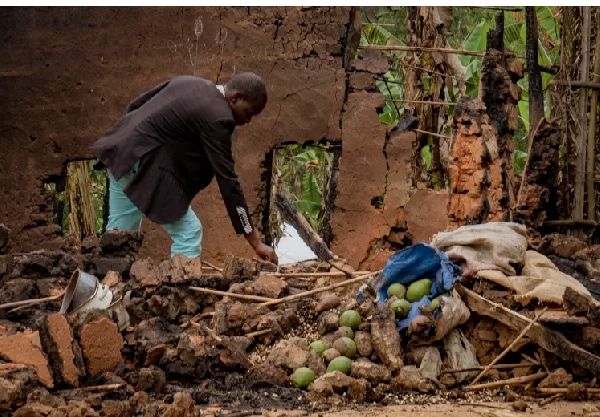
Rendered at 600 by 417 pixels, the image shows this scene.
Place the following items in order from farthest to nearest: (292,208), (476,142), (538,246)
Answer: (292,208) < (476,142) < (538,246)

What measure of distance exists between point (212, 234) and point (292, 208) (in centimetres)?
211

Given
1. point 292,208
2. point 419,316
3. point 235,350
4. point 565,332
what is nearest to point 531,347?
point 565,332

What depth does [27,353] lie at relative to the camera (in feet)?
15.2

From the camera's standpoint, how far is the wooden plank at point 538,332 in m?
4.89

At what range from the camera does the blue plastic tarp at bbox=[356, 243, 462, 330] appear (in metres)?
5.46

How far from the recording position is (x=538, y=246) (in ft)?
23.2

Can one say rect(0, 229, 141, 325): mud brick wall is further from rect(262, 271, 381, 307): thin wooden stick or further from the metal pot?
rect(262, 271, 381, 307): thin wooden stick

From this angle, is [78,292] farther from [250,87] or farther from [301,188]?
[301,188]

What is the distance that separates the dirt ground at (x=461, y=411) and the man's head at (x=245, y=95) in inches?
99.4

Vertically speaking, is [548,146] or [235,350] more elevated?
[548,146]

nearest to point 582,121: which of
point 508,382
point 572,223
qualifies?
point 572,223

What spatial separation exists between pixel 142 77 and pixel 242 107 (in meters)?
3.52

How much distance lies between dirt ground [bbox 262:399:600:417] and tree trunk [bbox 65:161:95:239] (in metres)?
7.68

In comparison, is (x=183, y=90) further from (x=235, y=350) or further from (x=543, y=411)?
(x=543, y=411)
